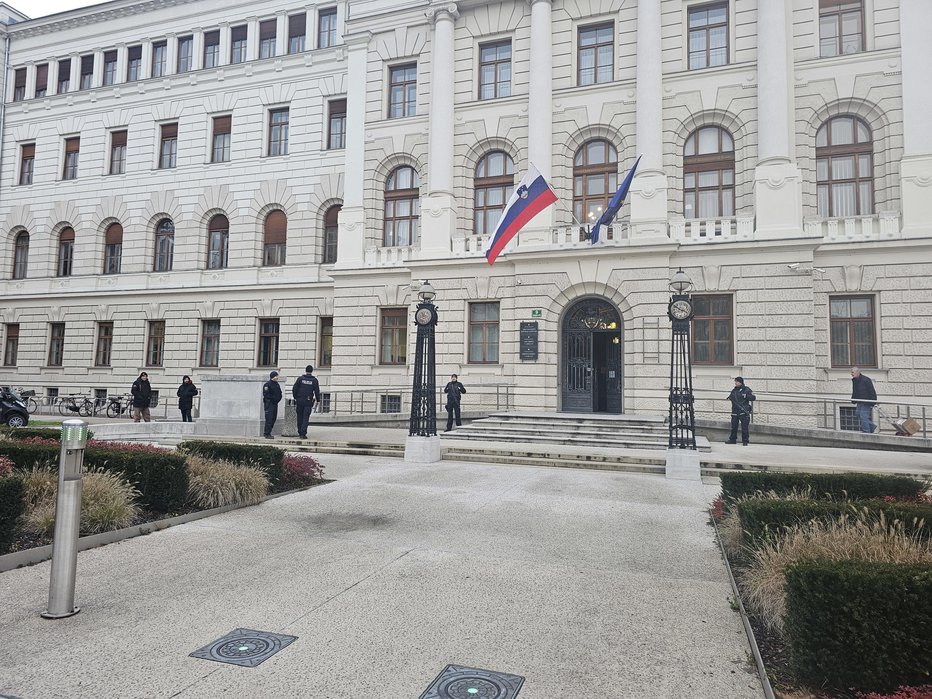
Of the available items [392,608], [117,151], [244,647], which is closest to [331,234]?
[117,151]

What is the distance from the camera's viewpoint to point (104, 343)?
1203 inches

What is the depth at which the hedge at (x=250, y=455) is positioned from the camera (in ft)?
31.5

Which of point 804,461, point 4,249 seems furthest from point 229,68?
point 804,461

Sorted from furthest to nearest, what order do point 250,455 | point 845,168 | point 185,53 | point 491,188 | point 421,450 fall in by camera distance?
point 185,53 → point 491,188 → point 845,168 → point 421,450 → point 250,455

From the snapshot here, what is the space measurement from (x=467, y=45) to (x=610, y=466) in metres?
19.3

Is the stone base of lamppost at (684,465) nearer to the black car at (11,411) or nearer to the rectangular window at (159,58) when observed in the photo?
the black car at (11,411)

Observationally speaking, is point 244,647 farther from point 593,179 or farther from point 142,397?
→ point 593,179

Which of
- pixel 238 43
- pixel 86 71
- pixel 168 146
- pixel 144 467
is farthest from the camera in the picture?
pixel 86 71

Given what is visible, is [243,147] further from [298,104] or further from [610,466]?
[610,466]

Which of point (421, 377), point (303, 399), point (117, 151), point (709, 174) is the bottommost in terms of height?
point (303, 399)

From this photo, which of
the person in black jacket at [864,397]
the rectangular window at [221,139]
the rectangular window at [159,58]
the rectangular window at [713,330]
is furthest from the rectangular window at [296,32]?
the person in black jacket at [864,397]

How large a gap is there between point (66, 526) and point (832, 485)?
8.23 metres

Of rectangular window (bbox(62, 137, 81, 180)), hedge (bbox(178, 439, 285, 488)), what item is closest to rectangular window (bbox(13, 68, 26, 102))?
rectangular window (bbox(62, 137, 81, 180))

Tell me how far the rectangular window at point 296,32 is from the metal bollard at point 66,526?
28.5 m
